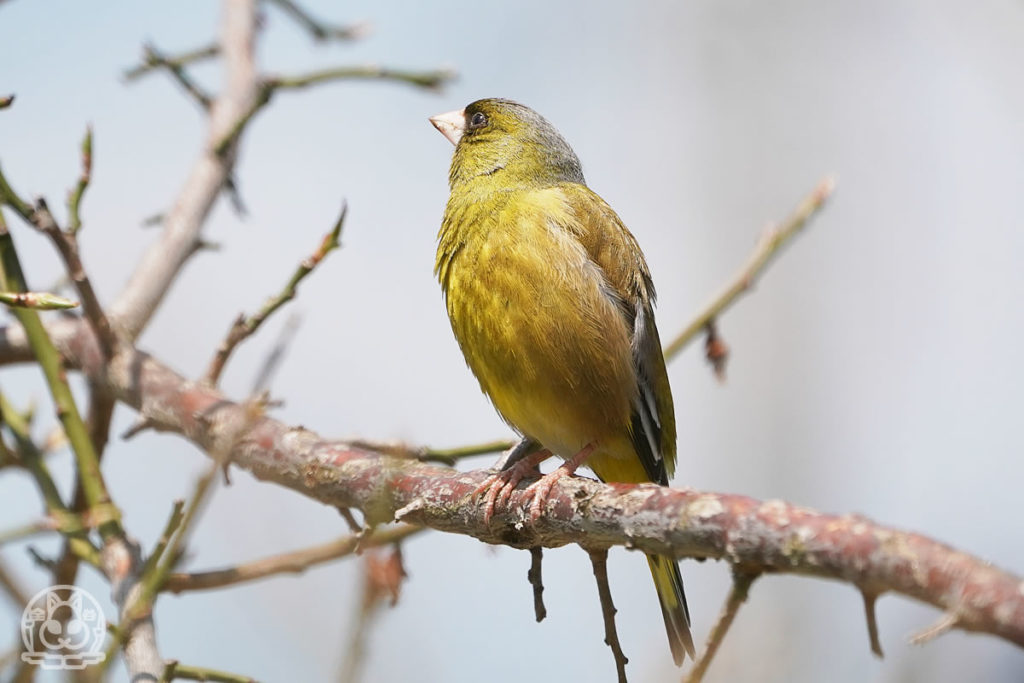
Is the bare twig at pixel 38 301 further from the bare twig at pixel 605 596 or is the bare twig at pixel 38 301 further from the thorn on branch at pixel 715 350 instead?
the thorn on branch at pixel 715 350

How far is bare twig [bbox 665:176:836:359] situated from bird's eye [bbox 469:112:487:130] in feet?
5.52

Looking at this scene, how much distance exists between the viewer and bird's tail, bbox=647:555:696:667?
3.46 m

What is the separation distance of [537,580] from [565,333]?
1155 millimetres

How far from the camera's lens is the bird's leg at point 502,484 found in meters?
2.84

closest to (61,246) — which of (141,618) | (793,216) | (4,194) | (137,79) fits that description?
(4,194)

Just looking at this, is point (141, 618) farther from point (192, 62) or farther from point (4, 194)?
point (192, 62)

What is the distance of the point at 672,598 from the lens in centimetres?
354

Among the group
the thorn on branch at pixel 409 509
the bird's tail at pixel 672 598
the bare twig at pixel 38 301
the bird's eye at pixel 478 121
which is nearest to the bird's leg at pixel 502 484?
the thorn on branch at pixel 409 509

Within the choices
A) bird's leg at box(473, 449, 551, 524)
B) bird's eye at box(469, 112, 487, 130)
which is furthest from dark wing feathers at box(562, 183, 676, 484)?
bird's eye at box(469, 112, 487, 130)

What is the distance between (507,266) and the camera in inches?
152

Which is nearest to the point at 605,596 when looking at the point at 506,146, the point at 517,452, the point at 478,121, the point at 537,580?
the point at 537,580

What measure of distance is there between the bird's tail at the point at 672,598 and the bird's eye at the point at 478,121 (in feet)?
7.70

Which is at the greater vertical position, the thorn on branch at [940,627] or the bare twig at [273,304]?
the bare twig at [273,304]

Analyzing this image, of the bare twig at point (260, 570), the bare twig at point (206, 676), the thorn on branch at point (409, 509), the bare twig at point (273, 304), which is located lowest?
the bare twig at point (206, 676)
